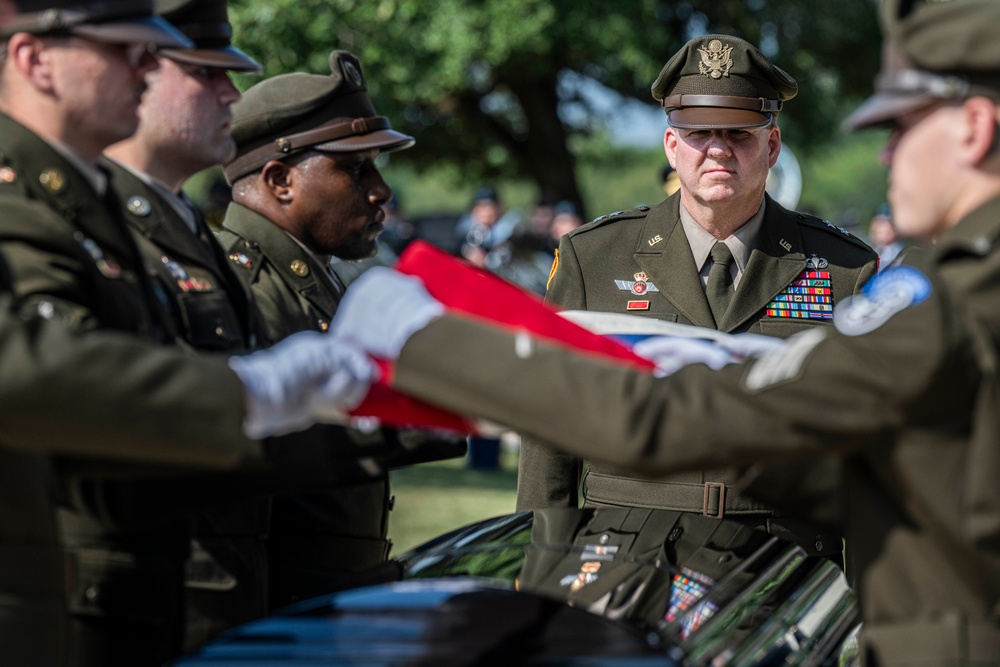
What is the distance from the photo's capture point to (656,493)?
3.70 m

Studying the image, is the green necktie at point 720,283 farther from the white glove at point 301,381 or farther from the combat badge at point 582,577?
the white glove at point 301,381

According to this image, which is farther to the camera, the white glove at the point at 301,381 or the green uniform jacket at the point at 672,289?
the green uniform jacket at the point at 672,289

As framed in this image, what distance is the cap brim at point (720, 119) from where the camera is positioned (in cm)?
393

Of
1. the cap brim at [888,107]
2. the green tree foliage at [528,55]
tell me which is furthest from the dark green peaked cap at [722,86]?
the green tree foliage at [528,55]

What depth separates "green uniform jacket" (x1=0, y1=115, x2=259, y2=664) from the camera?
1.96 m

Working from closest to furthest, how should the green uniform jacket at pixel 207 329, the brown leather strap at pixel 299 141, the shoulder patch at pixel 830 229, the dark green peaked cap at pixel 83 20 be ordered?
1. the dark green peaked cap at pixel 83 20
2. the green uniform jacket at pixel 207 329
3. the brown leather strap at pixel 299 141
4. the shoulder patch at pixel 830 229

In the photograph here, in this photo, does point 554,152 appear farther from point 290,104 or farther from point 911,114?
point 911,114

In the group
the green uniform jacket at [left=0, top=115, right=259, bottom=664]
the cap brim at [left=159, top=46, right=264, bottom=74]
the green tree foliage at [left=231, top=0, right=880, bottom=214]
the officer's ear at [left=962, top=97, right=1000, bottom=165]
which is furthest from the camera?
the green tree foliage at [left=231, top=0, right=880, bottom=214]

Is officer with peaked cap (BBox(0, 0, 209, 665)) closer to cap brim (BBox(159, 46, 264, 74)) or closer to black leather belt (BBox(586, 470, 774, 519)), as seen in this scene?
cap brim (BBox(159, 46, 264, 74))

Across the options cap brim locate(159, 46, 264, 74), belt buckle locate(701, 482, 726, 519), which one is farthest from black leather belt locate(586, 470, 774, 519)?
cap brim locate(159, 46, 264, 74)

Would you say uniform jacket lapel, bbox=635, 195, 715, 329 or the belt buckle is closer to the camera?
the belt buckle

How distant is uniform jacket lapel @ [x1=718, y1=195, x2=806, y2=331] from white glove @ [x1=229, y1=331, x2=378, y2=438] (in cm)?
184

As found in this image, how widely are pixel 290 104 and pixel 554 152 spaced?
58.8 ft

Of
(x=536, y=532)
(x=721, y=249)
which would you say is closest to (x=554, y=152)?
(x=721, y=249)
